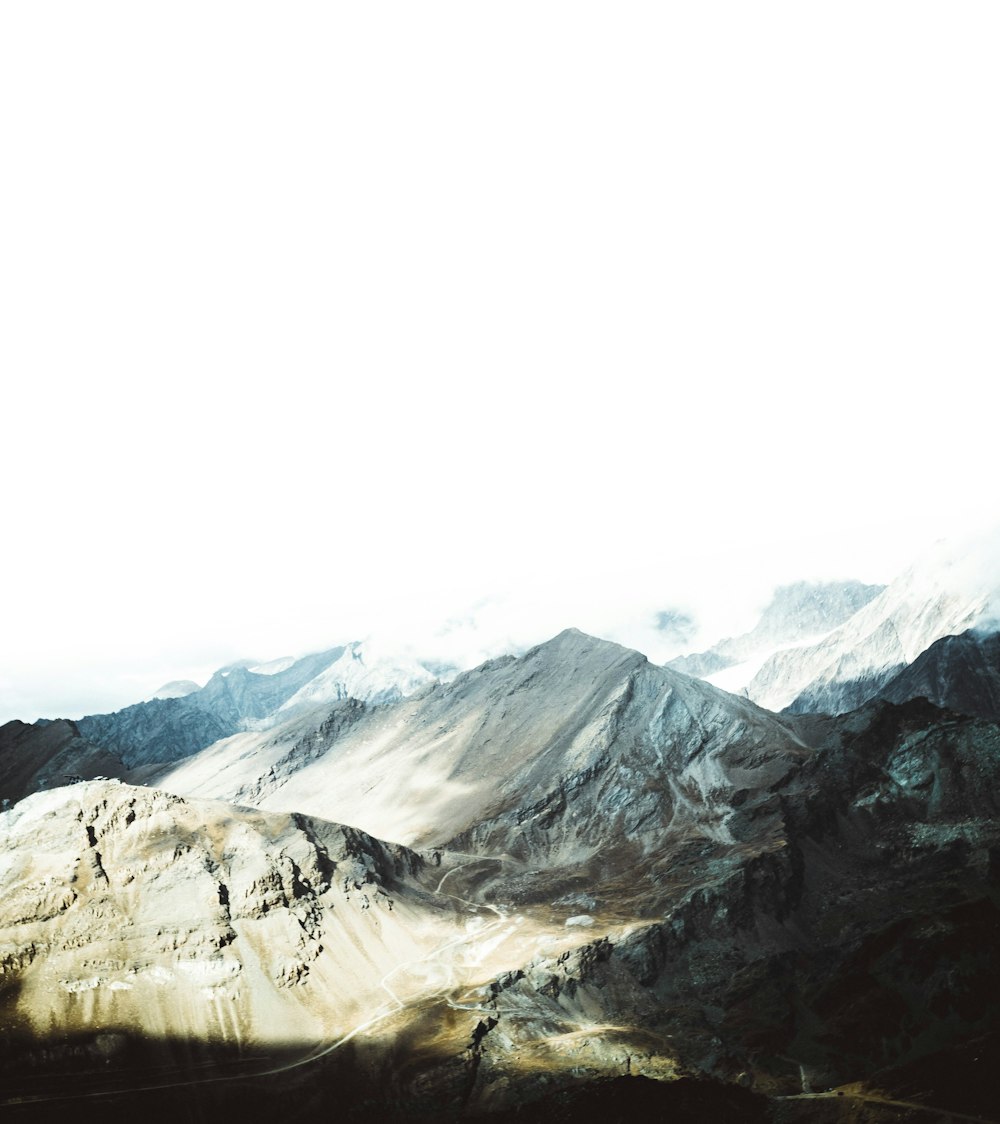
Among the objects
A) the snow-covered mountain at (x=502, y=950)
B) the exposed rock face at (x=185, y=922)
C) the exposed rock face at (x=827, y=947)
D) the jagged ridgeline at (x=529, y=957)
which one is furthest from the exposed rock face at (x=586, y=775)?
the exposed rock face at (x=185, y=922)

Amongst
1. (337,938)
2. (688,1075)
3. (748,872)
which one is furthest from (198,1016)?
(748,872)

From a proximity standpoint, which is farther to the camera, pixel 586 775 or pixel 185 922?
pixel 586 775

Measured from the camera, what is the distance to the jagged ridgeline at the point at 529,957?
6175 centimetres

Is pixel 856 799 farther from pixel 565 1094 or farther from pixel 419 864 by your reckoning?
pixel 565 1094

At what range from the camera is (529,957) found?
3627 inches

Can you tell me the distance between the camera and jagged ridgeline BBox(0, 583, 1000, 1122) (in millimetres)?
61750

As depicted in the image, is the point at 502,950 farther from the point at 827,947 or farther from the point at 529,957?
the point at 827,947

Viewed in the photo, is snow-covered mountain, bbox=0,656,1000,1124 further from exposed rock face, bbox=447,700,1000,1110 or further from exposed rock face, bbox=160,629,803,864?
exposed rock face, bbox=160,629,803,864

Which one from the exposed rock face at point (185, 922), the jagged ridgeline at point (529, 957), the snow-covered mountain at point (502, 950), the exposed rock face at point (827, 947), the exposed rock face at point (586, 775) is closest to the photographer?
the jagged ridgeline at point (529, 957)

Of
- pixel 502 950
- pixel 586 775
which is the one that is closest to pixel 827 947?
pixel 502 950

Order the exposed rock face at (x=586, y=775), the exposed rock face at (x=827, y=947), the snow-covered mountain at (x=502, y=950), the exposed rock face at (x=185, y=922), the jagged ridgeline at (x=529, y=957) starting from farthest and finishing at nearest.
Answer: the exposed rock face at (x=586, y=775), the exposed rock face at (x=827, y=947), the exposed rock face at (x=185, y=922), the snow-covered mountain at (x=502, y=950), the jagged ridgeline at (x=529, y=957)

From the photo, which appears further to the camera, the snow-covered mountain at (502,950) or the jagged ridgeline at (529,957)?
the snow-covered mountain at (502,950)

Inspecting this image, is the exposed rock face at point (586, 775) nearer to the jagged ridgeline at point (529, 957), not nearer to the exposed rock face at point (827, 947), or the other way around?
the jagged ridgeline at point (529, 957)

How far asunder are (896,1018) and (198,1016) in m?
76.8
